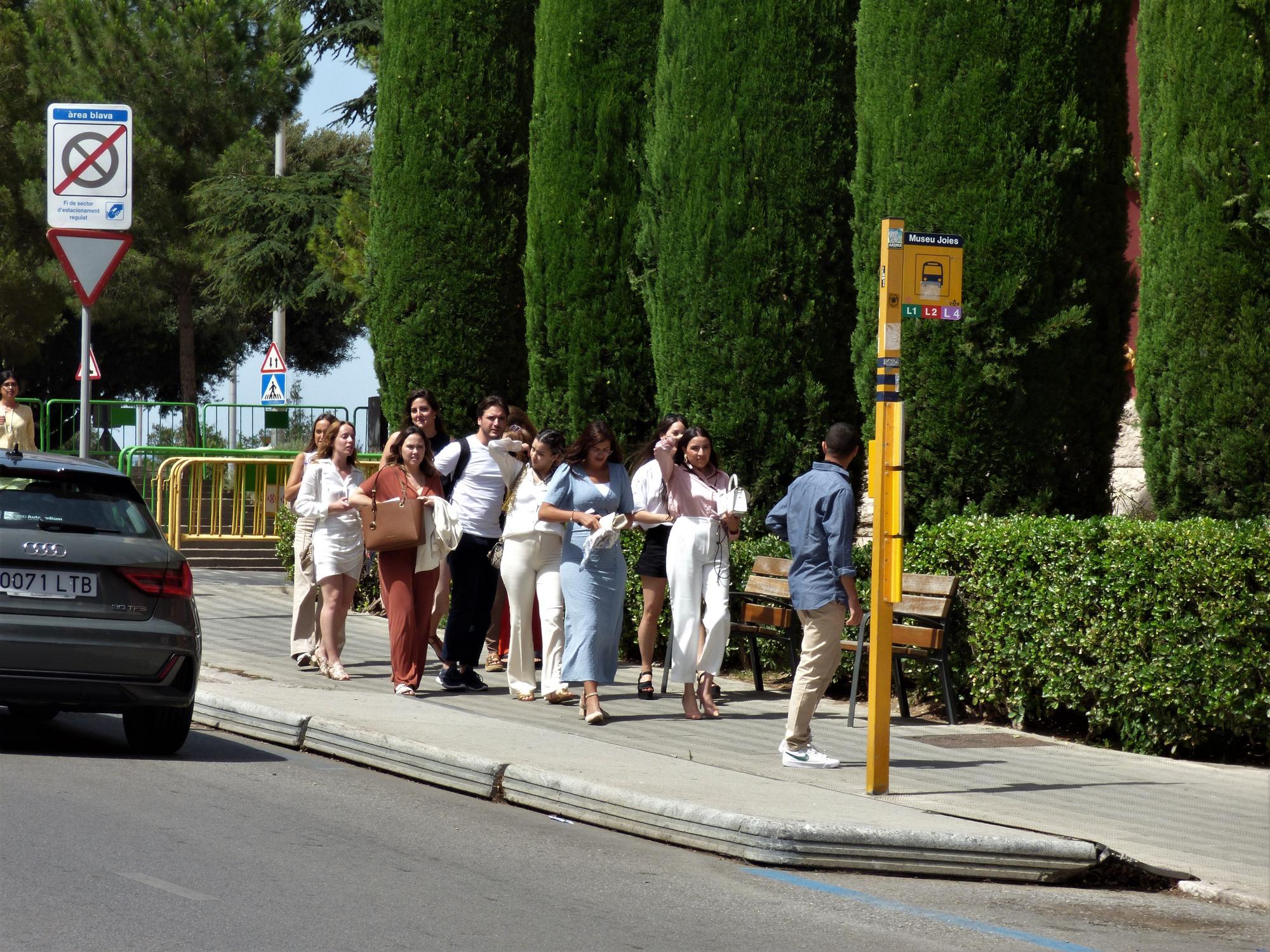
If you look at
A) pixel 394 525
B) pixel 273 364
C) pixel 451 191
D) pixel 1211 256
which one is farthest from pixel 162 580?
pixel 273 364

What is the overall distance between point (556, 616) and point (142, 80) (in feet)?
99.9

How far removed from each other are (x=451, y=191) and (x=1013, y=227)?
6829mm

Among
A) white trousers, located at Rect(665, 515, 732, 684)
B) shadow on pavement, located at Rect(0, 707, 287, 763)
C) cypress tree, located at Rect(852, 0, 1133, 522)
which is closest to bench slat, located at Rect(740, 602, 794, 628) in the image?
white trousers, located at Rect(665, 515, 732, 684)

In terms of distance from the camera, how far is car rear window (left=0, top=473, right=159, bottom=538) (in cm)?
866

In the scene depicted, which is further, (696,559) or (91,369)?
(91,369)

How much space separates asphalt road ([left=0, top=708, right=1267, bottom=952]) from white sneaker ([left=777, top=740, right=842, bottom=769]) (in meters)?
1.68

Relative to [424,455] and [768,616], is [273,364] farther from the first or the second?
[768,616]

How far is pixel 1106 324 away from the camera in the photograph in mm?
11898

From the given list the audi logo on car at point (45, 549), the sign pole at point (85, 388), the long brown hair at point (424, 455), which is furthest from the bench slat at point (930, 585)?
the sign pole at point (85, 388)

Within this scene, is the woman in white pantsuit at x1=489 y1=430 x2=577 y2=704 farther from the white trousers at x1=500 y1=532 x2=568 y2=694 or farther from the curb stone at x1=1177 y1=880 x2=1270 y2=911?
the curb stone at x1=1177 y1=880 x2=1270 y2=911

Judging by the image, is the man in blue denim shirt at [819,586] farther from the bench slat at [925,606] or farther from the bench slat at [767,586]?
the bench slat at [767,586]

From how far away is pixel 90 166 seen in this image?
43.7 ft

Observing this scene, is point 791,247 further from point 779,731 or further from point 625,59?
point 779,731

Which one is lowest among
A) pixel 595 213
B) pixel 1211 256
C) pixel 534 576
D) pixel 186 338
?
pixel 534 576
